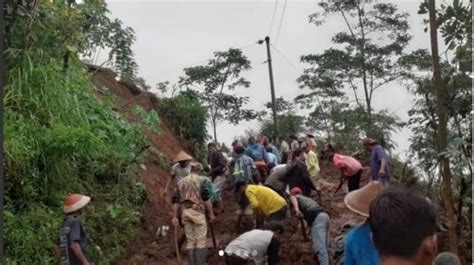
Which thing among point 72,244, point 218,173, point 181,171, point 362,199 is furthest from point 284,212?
point 362,199

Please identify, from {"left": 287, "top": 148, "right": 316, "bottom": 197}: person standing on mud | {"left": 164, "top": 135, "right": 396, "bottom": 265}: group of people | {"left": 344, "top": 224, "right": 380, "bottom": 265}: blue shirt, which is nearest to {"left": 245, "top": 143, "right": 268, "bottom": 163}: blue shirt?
{"left": 164, "top": 135, "right": 396, "bottom": 265}: group of people

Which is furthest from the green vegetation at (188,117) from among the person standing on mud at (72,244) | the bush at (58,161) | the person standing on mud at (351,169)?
the person standing on mud at (72,244)

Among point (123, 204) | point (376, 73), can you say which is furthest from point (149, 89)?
point (123, 204)

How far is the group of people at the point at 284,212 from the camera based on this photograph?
225cm

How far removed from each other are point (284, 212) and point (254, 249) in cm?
192

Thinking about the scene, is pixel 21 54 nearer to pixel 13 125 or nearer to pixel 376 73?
pixel 13 125

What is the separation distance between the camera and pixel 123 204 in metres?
10.9

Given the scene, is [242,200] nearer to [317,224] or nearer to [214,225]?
[214,225]

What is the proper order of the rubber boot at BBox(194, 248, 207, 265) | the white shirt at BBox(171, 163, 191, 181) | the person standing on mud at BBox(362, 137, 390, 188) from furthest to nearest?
the person standing on mud at BBox(362, 137, 390, 188), the white shirt at BBox(171, 163, 191, 181), the rubber boot at BBox(194, 248, 207, 265)

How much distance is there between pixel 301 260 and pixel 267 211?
715 mm

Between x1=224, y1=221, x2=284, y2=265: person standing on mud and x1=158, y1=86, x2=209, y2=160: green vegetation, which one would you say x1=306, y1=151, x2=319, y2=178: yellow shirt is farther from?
x1=158, y1=86, x2=209, y2=160: green vegetation

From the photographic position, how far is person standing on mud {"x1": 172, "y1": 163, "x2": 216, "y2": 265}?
26.9 feet

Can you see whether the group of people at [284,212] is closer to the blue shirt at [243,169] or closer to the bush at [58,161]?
the blue shirt at [243,169]

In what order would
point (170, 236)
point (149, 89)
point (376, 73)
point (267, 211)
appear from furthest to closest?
point (376, 73) → point (149, 89) → point (170, 236) → point (267, 211)
